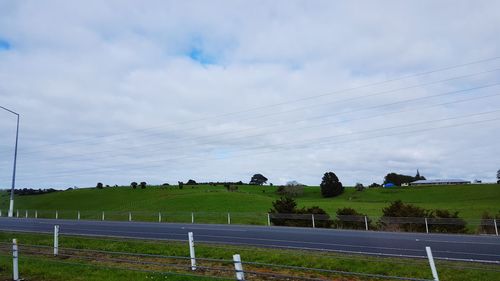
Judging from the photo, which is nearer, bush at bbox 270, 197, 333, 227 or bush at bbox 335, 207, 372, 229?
bush at bbox 335, 207, 372, 229

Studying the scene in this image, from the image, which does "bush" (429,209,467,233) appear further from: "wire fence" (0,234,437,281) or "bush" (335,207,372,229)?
"wire fence" (0,234,437,281)

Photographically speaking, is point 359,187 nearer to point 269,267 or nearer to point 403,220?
point 403,220

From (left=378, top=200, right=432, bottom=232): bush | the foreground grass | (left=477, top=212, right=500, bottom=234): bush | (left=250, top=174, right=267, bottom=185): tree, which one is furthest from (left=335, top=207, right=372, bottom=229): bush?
(left=250, top=174, right=267, bottom=185): tree

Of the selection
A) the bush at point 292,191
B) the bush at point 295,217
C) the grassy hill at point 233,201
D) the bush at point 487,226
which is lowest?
the bush at point 487,226

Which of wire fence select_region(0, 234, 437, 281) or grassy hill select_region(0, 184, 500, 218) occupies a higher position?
grassy hill select_region(0, 184, 500, 218)

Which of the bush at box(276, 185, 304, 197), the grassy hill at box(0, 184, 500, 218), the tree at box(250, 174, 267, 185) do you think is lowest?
the grassy hill at box(0, 184, 500, 218)

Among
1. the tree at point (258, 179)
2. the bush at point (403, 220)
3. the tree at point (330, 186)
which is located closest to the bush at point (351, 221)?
the bush at point (403, 220)

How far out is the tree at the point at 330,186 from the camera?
111m

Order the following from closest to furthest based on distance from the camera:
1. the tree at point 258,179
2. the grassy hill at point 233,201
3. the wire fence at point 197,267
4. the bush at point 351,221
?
1. the wire fence at point 197,267
2. the bush at point 351,221
3. the grassy hill at point 233,201
4. the tree at point 258,179

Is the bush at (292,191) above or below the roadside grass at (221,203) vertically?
above

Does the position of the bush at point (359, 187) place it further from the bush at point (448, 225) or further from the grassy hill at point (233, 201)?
the bush at point (448, 225)

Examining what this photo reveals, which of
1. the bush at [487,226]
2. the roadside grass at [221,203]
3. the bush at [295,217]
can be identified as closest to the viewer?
the bush at [487,226]

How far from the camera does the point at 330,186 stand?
112 meters

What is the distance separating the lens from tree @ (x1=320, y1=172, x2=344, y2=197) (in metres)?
111
